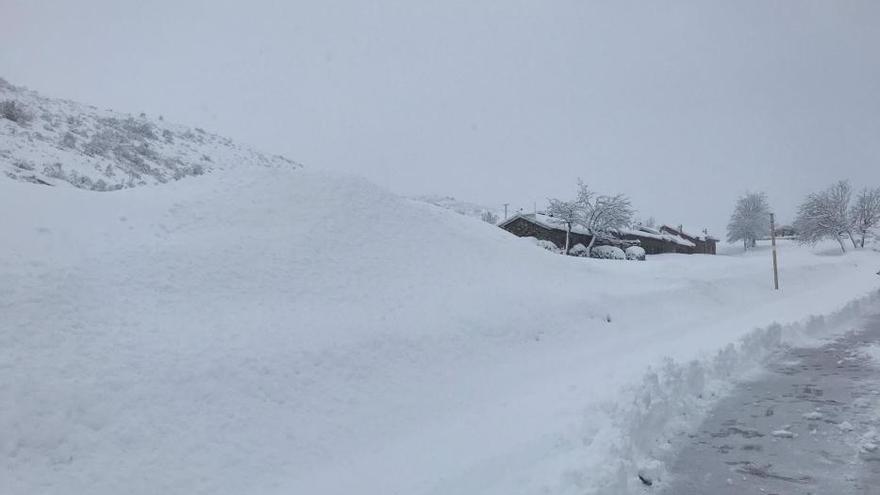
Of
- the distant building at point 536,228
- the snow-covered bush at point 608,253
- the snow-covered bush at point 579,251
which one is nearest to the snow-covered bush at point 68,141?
the distant building at point 536,228

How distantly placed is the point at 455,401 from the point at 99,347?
449 cm

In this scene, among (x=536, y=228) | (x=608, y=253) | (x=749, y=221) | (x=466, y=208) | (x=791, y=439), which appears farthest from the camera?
(x=466, y=208)

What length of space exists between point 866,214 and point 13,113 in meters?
71.1

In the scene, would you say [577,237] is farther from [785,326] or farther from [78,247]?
[78,247]

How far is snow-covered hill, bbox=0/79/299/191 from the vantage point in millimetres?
14562

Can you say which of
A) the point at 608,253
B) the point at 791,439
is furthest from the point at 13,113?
the point at 608,253

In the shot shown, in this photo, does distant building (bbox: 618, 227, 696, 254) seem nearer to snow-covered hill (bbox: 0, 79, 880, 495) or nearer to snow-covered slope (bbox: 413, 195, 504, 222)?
snow-covered slope (bbox: 413, 195, 504, 222)

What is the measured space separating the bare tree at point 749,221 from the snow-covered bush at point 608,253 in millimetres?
41816

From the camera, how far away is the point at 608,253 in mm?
41531

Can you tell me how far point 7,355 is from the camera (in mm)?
5289

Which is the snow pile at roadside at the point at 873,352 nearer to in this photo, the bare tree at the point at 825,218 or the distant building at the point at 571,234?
the distant building at the point at 571,234

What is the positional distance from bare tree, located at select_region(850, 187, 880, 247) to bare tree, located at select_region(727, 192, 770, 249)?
1409cm

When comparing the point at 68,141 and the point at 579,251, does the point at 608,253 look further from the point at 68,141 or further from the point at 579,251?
the point at 68,141

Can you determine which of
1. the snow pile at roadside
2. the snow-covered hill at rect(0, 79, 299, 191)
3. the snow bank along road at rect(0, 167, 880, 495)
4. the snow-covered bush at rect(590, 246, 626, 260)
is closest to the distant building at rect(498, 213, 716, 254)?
the snow-covered bush at rect(590, 246, 626, 260)
